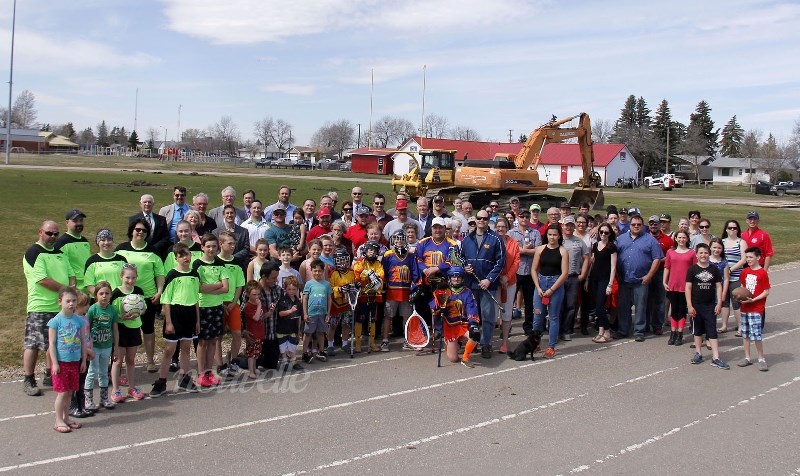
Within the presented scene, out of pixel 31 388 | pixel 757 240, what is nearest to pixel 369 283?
pixel 31 388

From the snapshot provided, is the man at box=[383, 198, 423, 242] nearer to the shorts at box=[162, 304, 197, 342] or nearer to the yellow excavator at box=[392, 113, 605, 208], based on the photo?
the shorts at box=[162, 304, 197, 342]

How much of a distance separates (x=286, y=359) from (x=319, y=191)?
3180 centimetres

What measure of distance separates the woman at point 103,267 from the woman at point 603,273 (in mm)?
6290

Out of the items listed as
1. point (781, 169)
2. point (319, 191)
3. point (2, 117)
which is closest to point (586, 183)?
point (319, 191)

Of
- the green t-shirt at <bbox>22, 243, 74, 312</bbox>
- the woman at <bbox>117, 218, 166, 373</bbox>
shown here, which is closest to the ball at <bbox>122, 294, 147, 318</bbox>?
the woman at <bbox>117, 218, 166, 373</bbox>

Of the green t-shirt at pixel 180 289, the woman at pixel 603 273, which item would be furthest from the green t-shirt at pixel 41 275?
the woman at pixel 603 273

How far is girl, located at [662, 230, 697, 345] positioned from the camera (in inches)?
377

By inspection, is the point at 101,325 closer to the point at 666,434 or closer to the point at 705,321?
the point at 666,434

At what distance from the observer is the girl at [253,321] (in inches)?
305

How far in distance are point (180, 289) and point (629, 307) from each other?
20.4 feet

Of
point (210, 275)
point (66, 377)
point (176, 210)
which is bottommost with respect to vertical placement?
point (66, 377)

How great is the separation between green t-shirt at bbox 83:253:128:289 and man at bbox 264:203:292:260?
2254 millimetres

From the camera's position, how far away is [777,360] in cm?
877

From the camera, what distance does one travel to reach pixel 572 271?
9.76m
